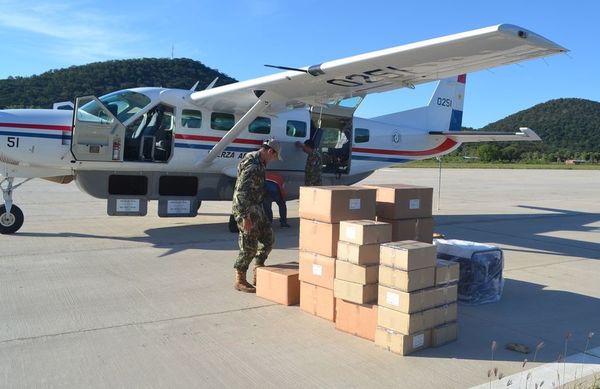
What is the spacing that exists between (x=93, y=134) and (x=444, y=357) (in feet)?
24.2

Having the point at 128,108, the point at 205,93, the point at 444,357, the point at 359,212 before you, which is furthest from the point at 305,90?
the point at 444,357

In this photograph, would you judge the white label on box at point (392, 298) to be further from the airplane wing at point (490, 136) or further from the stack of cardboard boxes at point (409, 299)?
the airplane wing at point (490, 136)

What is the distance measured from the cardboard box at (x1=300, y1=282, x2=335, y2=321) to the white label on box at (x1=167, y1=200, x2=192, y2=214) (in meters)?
5.07

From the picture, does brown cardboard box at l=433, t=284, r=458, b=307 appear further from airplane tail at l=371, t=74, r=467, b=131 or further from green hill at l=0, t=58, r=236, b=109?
green hill at l=0, t=58, r=236, b=109

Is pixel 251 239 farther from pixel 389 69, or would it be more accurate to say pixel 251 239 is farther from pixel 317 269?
pixel 389 69

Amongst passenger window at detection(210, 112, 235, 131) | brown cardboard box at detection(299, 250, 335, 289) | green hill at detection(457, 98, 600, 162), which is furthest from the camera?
green hill at detection(457, 98, 600, 162)

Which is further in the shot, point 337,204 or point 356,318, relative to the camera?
point 337,204

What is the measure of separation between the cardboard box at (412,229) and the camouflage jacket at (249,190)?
138 centimetres

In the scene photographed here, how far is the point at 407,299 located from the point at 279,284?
69.2 inches

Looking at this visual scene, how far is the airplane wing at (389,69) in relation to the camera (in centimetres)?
627

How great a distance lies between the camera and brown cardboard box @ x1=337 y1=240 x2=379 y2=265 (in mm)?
4641

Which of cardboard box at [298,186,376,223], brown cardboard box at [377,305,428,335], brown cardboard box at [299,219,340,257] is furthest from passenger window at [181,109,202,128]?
brown cardboard box at [377,305,428,335]

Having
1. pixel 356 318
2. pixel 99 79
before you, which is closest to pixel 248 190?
pixel 356 318

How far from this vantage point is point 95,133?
9297mm
